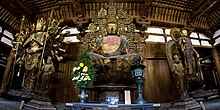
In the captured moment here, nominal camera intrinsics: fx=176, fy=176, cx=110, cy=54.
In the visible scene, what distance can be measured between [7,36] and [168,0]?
663 cm

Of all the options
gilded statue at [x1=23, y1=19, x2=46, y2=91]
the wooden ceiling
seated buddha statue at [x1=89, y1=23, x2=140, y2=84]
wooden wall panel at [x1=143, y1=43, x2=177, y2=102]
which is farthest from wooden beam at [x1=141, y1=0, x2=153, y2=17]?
gilded statue at [x1=23, y1=19, x2=46, y2=91]

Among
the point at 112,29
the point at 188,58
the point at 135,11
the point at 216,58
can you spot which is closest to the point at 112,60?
the point at 112,29

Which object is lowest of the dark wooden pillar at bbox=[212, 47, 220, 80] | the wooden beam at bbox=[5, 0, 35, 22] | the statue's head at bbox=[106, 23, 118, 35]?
the dark wooden pillar at bbox=[212, 47, 220, 80]

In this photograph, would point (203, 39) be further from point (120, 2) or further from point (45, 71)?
point (45, 71)

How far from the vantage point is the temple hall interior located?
4.65m

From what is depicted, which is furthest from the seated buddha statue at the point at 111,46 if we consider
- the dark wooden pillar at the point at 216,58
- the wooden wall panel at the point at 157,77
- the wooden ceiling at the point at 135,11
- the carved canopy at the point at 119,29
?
the dark wooden pillar at the point at 216,58

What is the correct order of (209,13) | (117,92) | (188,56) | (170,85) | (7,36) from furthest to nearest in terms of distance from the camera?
(209,13) < (7,36) < (170,85) < (188,56) < (117,92)

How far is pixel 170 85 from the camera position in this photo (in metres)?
6.43

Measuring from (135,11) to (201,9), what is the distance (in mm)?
2599

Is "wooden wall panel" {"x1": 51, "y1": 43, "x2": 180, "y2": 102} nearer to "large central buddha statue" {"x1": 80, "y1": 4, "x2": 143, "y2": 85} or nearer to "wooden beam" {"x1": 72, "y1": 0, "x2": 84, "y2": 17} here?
"large central buddha statue" {"x1": 80, "y1": 4, "x2": 143, "y2": 85}

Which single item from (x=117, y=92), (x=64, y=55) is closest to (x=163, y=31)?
(x=117, y=92)

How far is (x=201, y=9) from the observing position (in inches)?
276

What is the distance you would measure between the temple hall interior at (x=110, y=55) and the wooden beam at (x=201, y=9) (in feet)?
0.11

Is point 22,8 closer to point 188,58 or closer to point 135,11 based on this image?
point 135,11
